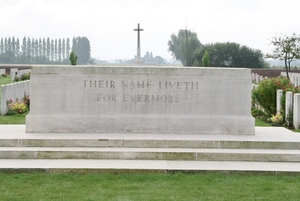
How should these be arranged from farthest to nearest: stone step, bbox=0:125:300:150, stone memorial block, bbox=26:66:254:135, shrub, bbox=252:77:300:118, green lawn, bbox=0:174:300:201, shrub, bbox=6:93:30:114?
shrub, bbox=6:93:30:114 → shrub, bbox=252:77:300:118 → stone memorial block, bbox=26:66:254:135 → stone step, bbox=0:125:300:150 → green lawn, bbox=0:174:300:201

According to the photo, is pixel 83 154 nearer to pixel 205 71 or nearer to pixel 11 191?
pixel 11 191

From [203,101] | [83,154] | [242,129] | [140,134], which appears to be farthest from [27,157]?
[242,129]

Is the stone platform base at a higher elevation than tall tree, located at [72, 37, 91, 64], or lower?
lower

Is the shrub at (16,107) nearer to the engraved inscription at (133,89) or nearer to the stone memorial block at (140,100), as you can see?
the stone memorial block at (140,100)

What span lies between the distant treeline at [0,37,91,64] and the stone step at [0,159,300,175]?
100973 millimetres

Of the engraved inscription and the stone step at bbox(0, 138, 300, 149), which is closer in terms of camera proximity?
the stone step at bbox(0, 138, 300, 149)

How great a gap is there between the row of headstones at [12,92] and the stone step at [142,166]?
7533mm

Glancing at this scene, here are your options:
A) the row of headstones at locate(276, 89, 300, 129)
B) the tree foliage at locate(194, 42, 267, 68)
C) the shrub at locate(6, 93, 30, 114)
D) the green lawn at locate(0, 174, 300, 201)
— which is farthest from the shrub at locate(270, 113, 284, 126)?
the tree foliage at locate(194, 42, 267, 68)

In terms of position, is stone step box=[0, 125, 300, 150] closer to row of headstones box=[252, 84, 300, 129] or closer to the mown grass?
row of headstones box=[252, 84, 300, 129]

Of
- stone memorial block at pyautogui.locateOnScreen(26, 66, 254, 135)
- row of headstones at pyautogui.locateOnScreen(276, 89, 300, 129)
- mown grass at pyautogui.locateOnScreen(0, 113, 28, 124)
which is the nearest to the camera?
stone memorial block at pyautogui.locateOnScreen(26, 66, 254, 135)

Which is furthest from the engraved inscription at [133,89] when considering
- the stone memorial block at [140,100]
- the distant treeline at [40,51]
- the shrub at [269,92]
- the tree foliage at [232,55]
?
the distant treeline at [40,51]

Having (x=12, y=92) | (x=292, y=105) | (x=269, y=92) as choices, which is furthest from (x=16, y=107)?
(x=292, y=105)

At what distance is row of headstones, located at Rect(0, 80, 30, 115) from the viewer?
14680 millimetres

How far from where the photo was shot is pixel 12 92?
1566 centimetres
